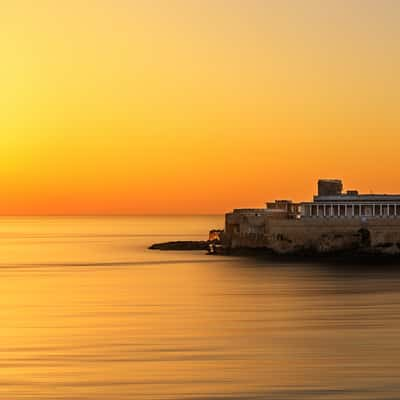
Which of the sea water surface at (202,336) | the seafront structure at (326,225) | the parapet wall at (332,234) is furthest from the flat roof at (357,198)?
the sea water surface at (202,336)

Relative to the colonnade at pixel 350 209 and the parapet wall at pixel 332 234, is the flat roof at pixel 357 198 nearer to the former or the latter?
the colonnade at pixel 350 209

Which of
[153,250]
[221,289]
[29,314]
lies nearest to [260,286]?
[221,289]

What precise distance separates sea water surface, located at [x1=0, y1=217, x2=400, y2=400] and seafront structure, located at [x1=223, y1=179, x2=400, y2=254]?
20705mm

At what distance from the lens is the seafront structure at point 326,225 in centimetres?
10019

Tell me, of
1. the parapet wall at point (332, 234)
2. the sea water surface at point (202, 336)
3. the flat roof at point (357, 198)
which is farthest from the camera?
the flat roof at point (357, 198)

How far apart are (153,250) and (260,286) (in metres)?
61.4

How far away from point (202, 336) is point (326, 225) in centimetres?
6101

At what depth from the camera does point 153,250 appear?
12781 cm

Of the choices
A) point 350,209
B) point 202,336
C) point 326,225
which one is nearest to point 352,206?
point 350,209

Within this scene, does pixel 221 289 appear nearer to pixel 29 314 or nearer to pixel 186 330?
pixel 29 314

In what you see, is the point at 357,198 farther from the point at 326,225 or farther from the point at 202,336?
the point at 202,336

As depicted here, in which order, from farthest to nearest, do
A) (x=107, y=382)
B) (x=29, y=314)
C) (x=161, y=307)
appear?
(x=161, y=307), (x=29, y=314), (x=107, y=382)

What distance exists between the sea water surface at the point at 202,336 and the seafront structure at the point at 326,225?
20.7 m

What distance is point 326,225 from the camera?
10181 centimetres
